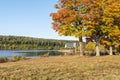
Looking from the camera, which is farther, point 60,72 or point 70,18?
point 70,18

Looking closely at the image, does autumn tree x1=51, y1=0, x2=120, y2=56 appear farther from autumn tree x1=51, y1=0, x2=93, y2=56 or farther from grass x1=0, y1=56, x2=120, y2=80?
grass x1=0, y1=56, x2=120, y2=80

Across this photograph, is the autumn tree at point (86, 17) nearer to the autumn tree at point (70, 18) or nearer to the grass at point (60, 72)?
the autumn tree at point (70, 18)

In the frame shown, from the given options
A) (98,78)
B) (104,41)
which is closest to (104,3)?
(104,41)

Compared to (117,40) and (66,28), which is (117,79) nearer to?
(66,28)

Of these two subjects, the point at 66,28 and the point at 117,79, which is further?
the point at 66,28

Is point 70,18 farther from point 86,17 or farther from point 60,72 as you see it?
point 60,72

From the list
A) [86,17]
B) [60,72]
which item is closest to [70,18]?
[86,17]

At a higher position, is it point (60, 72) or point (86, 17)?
point (86, 17)

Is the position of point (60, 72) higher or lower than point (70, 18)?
lower

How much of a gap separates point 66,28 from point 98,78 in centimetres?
3037

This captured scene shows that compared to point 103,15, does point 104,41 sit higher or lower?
lower

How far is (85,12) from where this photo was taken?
154 ft

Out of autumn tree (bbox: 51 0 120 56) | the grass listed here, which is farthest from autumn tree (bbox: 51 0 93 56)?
the grass

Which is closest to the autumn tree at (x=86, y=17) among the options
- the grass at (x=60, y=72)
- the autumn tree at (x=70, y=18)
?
the autumn tree at (x=70, y=18)
